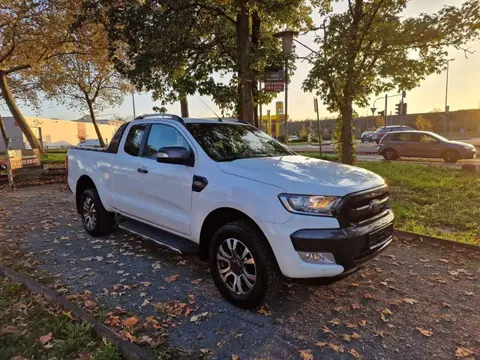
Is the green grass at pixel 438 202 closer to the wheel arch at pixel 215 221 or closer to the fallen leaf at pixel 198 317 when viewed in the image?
the wheel arch at pixel 215 221

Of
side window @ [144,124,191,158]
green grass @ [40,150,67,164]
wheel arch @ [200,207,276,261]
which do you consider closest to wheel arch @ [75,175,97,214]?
side window @ [144,124,191,158]

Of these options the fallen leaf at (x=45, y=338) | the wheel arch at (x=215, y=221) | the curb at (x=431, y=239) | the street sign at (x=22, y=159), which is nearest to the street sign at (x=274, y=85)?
the curb at (x=431, y=239)

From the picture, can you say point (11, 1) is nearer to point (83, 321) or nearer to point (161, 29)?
point (161, 29)

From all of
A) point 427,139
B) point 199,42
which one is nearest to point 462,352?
point 199,42

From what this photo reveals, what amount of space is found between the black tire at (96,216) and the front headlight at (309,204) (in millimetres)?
3698

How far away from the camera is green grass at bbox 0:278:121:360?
2816 millimetres

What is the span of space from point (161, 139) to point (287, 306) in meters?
2.58

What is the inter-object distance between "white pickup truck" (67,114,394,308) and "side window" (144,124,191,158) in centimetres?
1

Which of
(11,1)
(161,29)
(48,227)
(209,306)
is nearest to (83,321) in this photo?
(209,306)

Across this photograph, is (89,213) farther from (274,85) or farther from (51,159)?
(51,159)

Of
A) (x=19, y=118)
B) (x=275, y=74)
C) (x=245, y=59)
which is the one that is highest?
(x=245, y=59)

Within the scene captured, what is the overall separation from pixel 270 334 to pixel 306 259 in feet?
2.39

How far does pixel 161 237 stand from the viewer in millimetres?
4379

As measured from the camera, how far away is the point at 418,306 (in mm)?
3537
